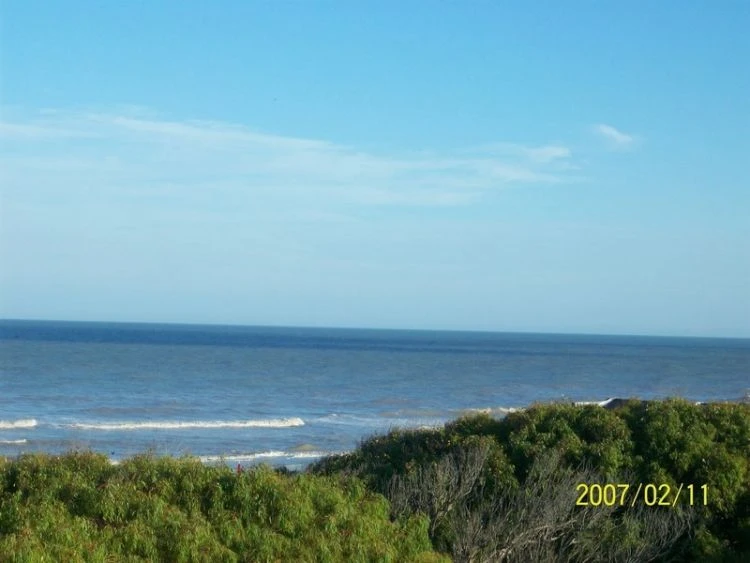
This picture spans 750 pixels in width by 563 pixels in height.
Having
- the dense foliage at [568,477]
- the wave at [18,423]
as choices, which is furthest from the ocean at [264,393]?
the dense foliage at [568,477]

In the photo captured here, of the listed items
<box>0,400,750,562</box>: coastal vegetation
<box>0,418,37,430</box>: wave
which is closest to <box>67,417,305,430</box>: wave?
<box>0,418,37,430</box>: wave

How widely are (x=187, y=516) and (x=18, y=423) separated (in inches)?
1279

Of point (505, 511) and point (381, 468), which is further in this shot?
point (381, 468)

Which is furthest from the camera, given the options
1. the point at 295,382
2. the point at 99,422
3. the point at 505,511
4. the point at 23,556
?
the point at 295,382

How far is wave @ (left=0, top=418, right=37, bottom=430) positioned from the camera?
4044cm

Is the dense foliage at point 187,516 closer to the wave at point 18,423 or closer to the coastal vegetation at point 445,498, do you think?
the coastal vegetation at point 445,498

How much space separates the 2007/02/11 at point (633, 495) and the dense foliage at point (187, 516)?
3.68 meters

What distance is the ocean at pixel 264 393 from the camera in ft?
121

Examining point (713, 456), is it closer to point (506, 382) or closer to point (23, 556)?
point (23, 556)

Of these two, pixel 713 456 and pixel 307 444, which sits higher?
pixel 713 456

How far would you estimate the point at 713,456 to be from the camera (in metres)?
17.3

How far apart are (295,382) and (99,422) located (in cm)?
2920

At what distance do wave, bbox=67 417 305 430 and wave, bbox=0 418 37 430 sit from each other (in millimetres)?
1685

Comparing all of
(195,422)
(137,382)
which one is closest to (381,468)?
(195,422)
